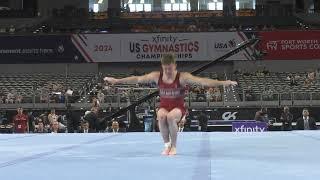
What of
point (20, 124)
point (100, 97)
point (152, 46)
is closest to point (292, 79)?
point (152, 46)

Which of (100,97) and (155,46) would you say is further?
(155,46)

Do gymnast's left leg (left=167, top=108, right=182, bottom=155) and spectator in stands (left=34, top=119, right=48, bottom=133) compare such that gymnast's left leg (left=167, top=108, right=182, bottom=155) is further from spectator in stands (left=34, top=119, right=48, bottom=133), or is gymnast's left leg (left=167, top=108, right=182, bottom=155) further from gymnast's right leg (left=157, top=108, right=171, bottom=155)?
spectator in stands (left=34, top=119, right=48, bottom=133)

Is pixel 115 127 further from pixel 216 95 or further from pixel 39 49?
pixel 39 49

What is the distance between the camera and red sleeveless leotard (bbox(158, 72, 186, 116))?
575 cm

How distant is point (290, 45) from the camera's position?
86.1 ft

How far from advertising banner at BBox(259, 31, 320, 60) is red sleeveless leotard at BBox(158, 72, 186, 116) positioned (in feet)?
68.8

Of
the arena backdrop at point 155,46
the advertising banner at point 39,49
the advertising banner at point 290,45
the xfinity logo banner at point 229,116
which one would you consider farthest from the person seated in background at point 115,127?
the advertising banner at point 290,45

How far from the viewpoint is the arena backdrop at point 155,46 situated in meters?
Answer: 25.9

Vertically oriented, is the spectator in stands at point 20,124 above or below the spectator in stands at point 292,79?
below

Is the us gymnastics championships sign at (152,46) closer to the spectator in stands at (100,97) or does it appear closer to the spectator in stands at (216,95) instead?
the spectator in stands at (216,95)

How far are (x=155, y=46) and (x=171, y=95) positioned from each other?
2046cm

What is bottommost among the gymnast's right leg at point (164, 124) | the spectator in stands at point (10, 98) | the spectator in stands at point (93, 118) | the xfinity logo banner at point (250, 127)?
the xfinity logo banner at point (250, 127)

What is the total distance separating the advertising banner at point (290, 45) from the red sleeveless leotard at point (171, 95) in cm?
2097

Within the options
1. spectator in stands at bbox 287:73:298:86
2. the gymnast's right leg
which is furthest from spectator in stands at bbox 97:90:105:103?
the gymnast's right leg
